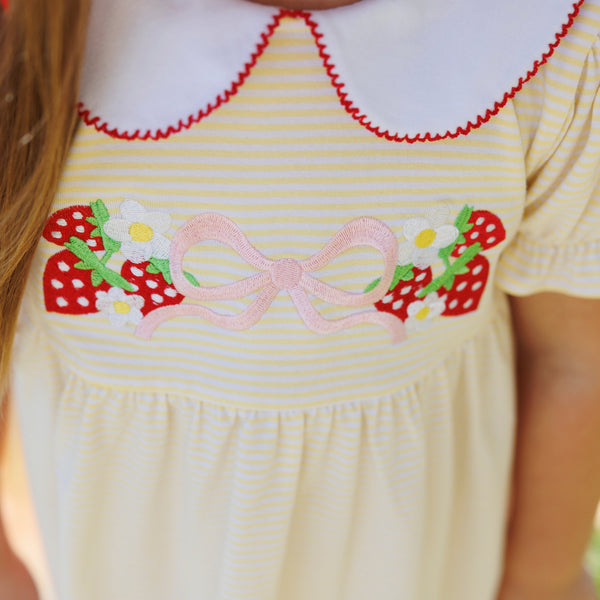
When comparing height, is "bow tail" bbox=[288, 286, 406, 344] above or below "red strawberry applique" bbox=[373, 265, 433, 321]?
below

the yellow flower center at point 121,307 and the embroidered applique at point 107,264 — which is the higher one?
the embroidered applique at point 107,264

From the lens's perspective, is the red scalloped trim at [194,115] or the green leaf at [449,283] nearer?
the red scalloped trim at [194,115]

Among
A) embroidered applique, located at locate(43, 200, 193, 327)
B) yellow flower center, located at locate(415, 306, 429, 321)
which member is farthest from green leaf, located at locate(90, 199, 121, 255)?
yellow flower center, located at locate(415, 306, 429, 321)

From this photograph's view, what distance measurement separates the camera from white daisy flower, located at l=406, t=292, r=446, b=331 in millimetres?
562

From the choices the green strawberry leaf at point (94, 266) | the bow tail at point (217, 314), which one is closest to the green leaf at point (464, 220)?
the bow tail at point (217, 314)

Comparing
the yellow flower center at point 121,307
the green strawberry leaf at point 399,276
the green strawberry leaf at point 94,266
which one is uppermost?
the green strawberry leaf at point 399,276

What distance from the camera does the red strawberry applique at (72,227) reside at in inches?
19.9

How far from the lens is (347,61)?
17.4 inches

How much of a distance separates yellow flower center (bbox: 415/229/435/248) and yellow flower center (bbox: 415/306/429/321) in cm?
6

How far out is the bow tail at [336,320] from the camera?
53 centimetres

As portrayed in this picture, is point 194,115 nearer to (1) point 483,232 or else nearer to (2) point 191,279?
(2) point 191,279

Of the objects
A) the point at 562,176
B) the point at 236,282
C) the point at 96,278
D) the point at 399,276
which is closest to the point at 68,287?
the point at 96,278

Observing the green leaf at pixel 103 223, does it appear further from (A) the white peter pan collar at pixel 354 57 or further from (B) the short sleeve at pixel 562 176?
(B) the short sleeve at pixel 562 176

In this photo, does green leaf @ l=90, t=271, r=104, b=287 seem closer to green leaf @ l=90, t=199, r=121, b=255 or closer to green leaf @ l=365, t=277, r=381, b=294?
green leaf @ l=90, t=199, r=121, b=255
